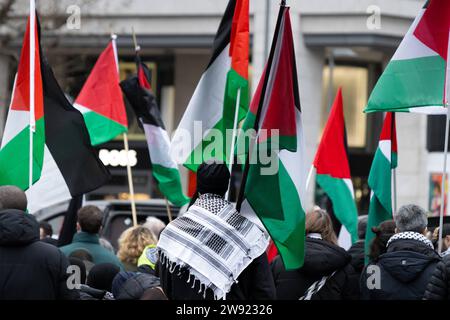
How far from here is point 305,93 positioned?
82.2ft

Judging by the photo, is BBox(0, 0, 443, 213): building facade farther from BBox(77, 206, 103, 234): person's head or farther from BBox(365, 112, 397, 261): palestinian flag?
BBox(77, 206, 103, 234): person's head

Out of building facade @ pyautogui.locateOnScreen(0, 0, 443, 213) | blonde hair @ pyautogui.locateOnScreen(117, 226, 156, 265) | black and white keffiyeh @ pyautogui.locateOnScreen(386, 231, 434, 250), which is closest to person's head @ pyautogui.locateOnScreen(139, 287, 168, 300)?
black and white keffiyeh @ pyautogui.locateOnScreen(386, 231, 434, 250)

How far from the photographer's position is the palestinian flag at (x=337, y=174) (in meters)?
10.9

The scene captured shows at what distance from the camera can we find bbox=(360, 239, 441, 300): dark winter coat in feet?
22.2

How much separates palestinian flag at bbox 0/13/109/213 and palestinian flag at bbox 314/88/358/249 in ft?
8.83

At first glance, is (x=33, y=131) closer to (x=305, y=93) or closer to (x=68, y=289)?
(x=68, y=289)

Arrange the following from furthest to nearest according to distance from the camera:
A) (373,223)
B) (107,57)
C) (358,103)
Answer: (358,103), (107,57), (373,223)

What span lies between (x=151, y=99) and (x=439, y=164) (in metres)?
7.20

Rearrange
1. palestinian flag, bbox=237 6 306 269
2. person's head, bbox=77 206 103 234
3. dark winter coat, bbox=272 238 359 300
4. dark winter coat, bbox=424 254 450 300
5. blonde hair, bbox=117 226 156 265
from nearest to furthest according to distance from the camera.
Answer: dark winter coat, bbox=424 254 450 300
palestinian flag, bbox=237 6 306 269
dark winter coat, bbox=272 238 359 300
blonde hair, bbox=117 226 156 265
person's head, bbox=77 206 103 234

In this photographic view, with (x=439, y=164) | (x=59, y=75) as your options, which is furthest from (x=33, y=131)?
(x=59, y=75)

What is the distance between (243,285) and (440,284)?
110 centimetres

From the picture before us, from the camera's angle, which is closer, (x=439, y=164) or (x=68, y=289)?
(x=68, y=289)

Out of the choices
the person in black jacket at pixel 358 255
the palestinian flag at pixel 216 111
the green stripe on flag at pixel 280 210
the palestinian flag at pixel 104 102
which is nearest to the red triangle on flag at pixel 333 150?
the palestinian flag at pixel 216 111

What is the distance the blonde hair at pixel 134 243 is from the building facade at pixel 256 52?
14.1 m
